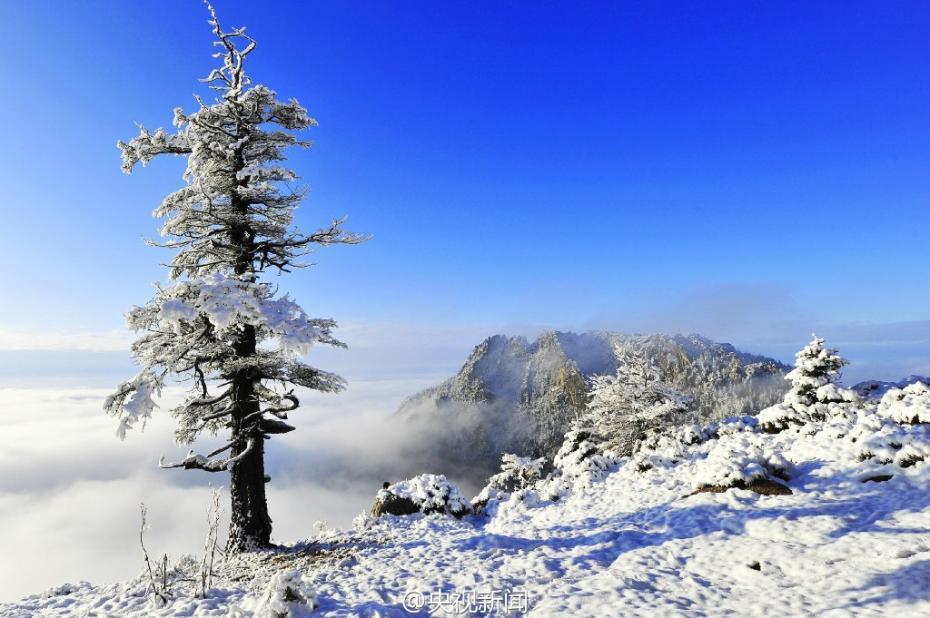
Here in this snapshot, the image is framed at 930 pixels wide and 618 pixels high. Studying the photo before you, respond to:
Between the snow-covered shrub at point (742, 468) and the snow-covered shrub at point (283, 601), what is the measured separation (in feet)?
33.0

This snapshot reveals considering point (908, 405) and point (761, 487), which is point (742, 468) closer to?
point (761, 487)

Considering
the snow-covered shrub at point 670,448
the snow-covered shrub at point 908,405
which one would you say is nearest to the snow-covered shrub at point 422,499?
the snow-covered shrub at point 670,448

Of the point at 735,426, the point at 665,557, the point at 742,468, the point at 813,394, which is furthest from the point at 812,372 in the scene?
the point at 665,557

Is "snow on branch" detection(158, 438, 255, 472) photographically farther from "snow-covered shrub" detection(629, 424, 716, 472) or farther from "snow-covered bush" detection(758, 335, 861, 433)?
"snow-covered bush" detection(758, 335, 861, 433)

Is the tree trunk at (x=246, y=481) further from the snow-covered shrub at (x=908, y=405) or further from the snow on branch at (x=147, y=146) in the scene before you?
the snow-covered shrub at (x=908, y=405)

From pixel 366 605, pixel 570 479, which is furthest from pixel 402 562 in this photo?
pixel 570 479

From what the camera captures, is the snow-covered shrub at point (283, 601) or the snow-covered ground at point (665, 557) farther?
the snow-covered ground at point (665, 557)

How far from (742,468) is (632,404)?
1549 cm

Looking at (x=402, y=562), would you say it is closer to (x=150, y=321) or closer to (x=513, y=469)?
(x=150, y=321)

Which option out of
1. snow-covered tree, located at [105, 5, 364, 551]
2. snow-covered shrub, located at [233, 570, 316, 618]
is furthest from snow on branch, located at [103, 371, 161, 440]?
snow-covered shrub, located at [233, 570, 316, 618]

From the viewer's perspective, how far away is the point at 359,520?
15.2 meters

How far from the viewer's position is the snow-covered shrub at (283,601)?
648 cm

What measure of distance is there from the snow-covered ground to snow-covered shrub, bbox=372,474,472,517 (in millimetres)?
1301

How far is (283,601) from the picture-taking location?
263 inches
